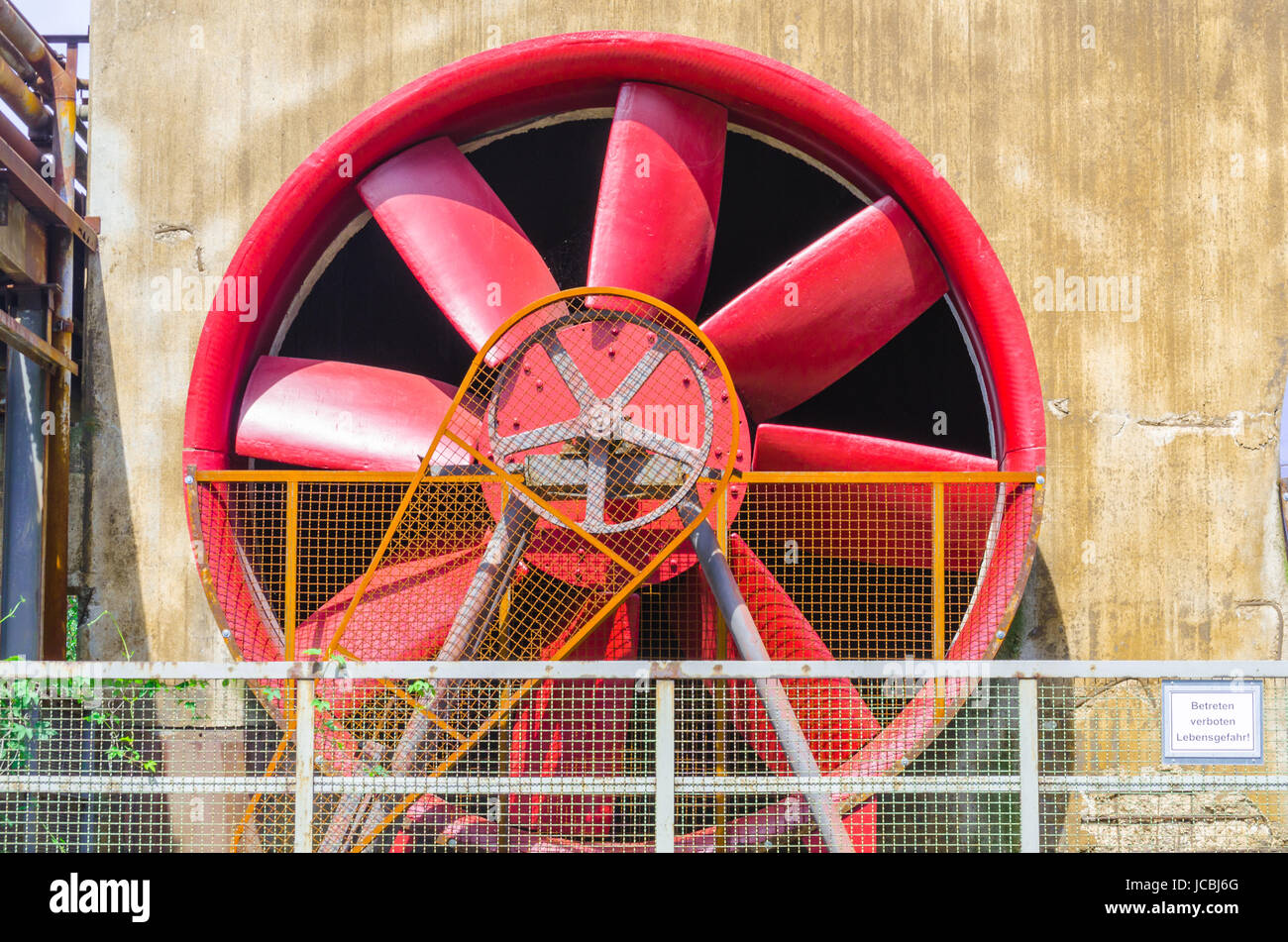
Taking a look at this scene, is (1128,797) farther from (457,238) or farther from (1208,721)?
(457,238)

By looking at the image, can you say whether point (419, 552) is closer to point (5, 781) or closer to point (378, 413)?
point (378, 413)

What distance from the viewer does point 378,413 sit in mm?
5188

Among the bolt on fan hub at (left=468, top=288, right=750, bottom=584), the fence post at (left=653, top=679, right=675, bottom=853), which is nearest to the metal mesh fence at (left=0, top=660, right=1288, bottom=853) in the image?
the fence post at (left=653, top=679, right=675, bottom=853)

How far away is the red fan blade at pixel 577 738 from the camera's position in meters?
4.35

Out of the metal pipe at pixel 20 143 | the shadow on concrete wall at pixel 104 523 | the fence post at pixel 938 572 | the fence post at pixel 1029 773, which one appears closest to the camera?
the fence post at pixel 1029 773

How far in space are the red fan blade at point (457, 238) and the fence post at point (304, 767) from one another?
198cm

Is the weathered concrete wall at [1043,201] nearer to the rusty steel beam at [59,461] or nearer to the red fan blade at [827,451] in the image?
the rusty steel beam at [59,461]

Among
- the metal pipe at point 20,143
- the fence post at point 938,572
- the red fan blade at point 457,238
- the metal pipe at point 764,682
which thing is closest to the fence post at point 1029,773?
the metal pipe at point 764,682

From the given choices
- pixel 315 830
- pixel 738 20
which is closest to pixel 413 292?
pixel 738 20

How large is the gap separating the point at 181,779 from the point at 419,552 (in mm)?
1741

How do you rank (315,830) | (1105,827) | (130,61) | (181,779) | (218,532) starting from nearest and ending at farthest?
(181,779), (315,830), (218,532), (1105,827), (130,61)

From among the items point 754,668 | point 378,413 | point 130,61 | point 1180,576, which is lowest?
point 754,668

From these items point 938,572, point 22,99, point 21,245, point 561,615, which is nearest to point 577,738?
point 561,615
